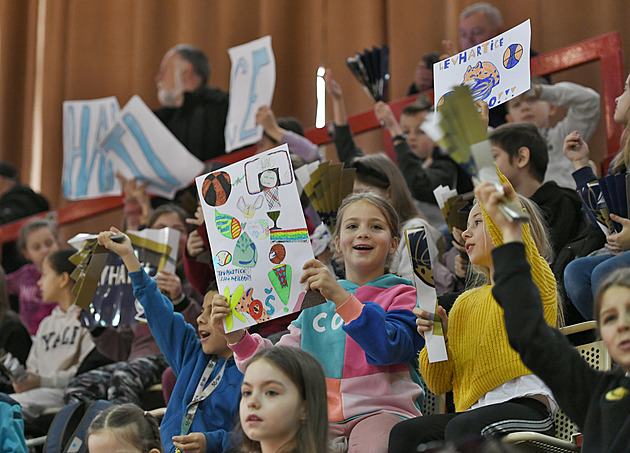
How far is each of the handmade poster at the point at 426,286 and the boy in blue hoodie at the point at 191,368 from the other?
754 millimetres

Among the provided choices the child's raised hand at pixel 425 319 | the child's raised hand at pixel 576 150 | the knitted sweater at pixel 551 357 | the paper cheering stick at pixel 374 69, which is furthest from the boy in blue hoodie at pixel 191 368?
the paper cheering stick at pixel 374 69

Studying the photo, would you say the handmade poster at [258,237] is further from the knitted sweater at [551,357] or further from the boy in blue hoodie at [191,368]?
the knitted sweater at [551,357]

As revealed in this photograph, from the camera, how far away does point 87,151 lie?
5.56m

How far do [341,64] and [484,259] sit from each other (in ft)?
11.5

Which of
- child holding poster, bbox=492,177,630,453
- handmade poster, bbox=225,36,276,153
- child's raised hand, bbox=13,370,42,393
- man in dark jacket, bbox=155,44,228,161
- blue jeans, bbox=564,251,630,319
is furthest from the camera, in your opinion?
man in dark jacket, bbox=155,44,228,161

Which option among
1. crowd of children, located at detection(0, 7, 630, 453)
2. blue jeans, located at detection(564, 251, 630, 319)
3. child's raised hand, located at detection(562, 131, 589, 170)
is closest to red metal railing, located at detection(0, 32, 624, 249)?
crowd of children, located at detection(0, 7, 630, 453)

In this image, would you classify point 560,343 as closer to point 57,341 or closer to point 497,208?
point 497,208

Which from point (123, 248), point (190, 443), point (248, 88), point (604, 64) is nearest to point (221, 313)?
point (190, 443)

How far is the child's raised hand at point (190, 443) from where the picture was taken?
2.57 meters

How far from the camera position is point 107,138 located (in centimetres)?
504

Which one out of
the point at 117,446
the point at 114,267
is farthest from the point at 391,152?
the point at 117,446

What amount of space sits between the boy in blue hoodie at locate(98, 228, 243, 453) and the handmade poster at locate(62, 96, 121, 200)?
8.45ft

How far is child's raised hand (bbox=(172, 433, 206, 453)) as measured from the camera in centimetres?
257

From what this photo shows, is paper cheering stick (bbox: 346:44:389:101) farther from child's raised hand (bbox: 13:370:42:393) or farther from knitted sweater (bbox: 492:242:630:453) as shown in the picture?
knitted sweater (bbox: 492:242:630:453)
